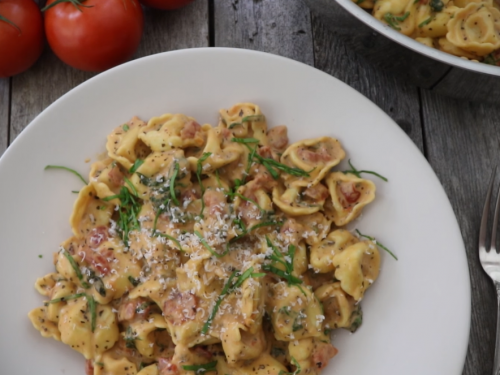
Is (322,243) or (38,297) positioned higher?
(322,243)

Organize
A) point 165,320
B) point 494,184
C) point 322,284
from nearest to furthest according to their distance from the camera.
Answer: point 165,320 → point 322,284 → point 494,184

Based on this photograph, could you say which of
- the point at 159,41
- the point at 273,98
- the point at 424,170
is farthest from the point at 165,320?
the point at 159,41

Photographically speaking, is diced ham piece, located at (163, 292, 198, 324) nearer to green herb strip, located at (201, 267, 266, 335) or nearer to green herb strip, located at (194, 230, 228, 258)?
green herb strip, located at (201, 267, 266, 335)

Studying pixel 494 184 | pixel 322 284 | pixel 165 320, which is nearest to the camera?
pixel 165 320

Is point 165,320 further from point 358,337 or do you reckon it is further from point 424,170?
point 424,170

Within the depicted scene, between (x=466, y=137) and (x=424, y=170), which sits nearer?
(x=424, y=170)

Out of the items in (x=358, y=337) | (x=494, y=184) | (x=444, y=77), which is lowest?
(x=358, y=337)

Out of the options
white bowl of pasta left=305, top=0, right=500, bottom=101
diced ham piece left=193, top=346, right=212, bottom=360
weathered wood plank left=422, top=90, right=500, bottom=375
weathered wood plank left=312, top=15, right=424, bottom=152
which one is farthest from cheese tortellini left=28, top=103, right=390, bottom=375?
weathered wood plank left=422, top=90, right=500, bottom=375
